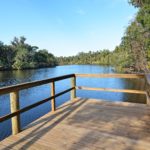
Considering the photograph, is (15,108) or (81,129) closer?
(15,108)

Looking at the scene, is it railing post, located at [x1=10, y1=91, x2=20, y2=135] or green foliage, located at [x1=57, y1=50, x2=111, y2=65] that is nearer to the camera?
railing post, located at [x1=10, y1=91, x2=20, y2=135]

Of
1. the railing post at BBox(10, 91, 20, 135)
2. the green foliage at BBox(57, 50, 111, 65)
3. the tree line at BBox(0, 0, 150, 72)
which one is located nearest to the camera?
the railing post at BBox(10, 91, 20, 135)

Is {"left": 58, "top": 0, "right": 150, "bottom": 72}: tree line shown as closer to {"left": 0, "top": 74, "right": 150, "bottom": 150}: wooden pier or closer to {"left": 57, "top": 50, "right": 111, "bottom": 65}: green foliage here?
{"left": 0, "top": 74, "right": 150, "bottom": 150}: wooden pier

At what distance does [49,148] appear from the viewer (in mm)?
2615

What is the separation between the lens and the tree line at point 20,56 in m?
61.9

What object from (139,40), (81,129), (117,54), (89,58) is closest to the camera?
(81,129)

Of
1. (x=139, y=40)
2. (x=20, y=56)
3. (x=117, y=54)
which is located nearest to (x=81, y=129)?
(x=139, y=40)

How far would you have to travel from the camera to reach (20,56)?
6494 cm

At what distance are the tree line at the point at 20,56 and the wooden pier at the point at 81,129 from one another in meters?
58.8

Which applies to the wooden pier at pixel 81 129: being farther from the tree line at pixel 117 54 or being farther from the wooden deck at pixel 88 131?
the tree line at pixel 117 54

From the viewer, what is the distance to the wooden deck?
2.70 m

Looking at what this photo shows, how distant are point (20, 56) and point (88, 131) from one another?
65.0m

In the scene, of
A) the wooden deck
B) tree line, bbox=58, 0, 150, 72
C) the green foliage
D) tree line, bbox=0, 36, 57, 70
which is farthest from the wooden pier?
the green foliage

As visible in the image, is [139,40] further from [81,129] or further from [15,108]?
[15,108]
